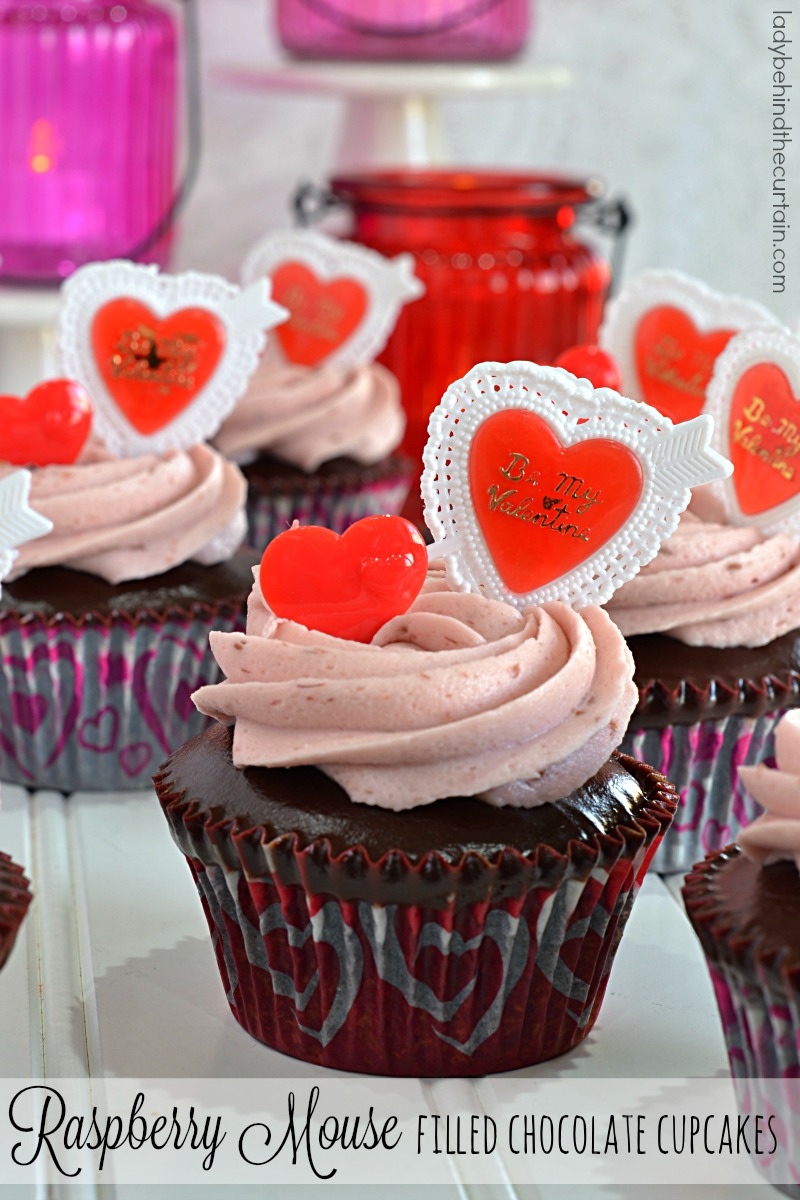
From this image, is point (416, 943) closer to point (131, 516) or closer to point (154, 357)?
point (131, 516)

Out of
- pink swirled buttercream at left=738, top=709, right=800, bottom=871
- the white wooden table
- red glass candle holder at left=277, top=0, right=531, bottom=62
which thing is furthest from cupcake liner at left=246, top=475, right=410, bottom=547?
pink swirled buttercream at left=738, top=709, right=800, bottom=871

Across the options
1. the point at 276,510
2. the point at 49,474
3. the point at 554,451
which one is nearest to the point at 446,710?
the point at 554,451

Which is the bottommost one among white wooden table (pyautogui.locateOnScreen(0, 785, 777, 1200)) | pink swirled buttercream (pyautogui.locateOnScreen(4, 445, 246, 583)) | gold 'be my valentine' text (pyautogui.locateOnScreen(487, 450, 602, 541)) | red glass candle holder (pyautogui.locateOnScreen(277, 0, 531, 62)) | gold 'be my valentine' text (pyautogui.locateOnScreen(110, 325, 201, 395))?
white wooden table (pyautogui.locateOnScreen(0, 785, 777, 1200))

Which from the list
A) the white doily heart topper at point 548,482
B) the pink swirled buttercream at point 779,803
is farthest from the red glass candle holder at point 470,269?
the pink swirled buttercream at point 779,803

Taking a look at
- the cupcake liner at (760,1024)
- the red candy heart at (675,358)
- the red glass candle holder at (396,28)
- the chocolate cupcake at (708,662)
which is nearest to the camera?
the cupcake liner at (760,1024)

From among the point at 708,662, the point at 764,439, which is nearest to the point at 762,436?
the point at 764,439

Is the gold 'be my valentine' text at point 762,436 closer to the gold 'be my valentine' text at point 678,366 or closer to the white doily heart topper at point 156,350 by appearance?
the gold 'be my valentine' text at point 678,366

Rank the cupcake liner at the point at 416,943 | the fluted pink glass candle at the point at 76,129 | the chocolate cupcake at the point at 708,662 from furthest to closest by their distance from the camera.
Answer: the fluted pink glass candle at the point at 76,129
the chocolate cupcake at the point at 708,662
the cupcake liner at the point at 416,943

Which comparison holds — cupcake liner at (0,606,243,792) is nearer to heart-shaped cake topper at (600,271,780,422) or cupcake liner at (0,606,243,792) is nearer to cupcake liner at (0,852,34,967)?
cupcake liner at (0,852,34,967)
